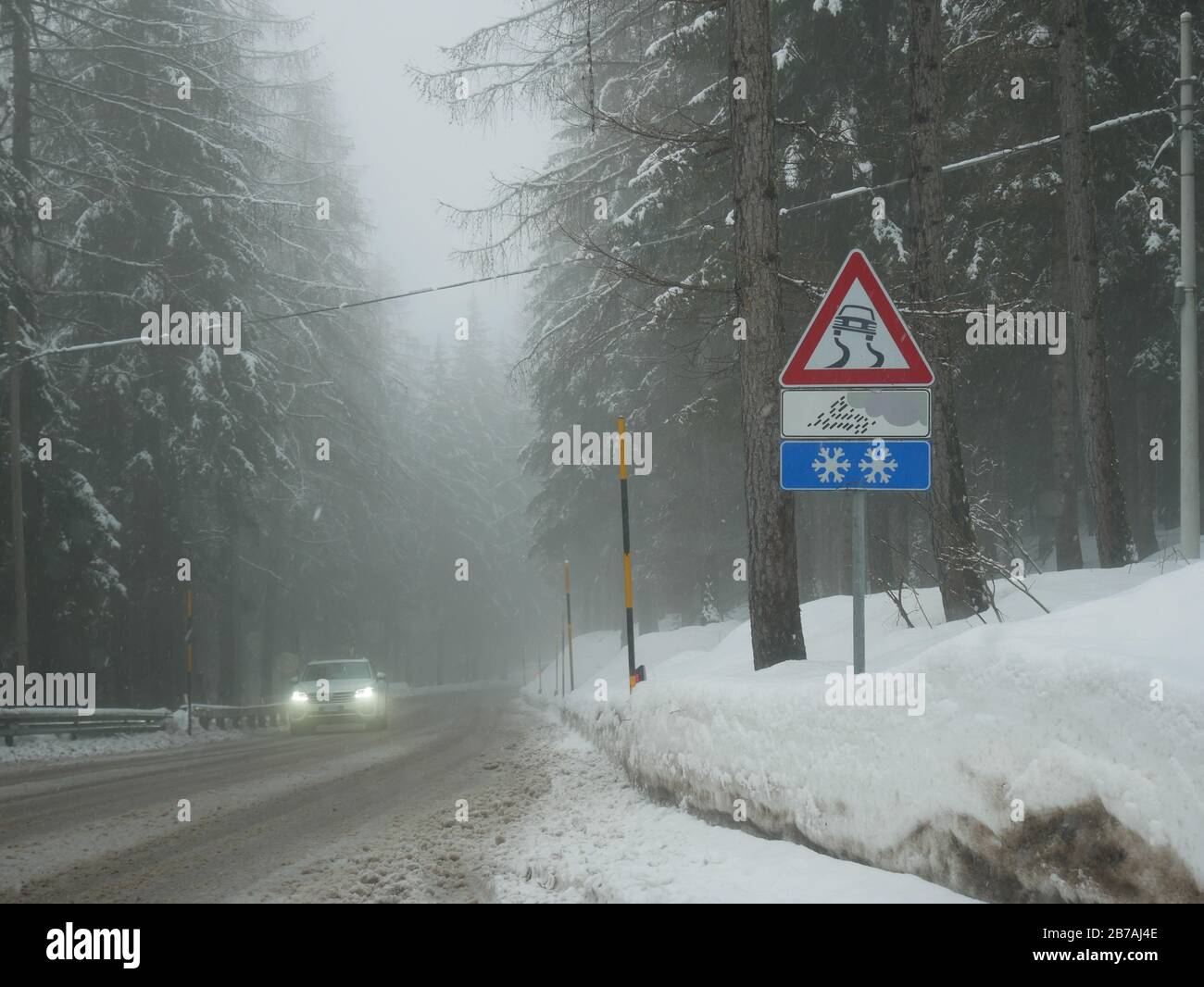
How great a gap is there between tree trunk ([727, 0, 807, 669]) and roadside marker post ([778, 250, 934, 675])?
7.22ft

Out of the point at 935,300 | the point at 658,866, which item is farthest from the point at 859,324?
the point at 935,300

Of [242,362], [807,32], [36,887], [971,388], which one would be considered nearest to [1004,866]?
[36,887]

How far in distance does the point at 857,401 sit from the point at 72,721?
17766 mm

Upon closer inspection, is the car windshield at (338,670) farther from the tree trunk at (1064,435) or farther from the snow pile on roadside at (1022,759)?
the snow pile on roadside at (1022,759)

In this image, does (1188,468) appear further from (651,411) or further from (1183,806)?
(651,411)

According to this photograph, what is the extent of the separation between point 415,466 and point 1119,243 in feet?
133

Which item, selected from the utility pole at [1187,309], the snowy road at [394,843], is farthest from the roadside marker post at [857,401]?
the utility pole at [1187,309]

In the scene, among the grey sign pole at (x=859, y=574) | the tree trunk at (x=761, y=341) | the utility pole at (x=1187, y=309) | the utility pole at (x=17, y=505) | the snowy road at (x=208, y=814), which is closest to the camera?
the snowy road at (x=208, y=814)

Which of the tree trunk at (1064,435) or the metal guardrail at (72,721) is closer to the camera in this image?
the metal guardrail at (72,721)

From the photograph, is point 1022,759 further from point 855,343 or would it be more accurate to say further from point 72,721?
point 72,721

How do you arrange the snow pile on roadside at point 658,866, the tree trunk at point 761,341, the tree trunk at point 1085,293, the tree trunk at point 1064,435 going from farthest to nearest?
the tree trunk at point 1064,435 < the tree trunk at point 1085,293 < the tree trunk at point 761,341 < the snow pile on roadside at point 658,866

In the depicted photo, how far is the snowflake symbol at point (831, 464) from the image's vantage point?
6.21m

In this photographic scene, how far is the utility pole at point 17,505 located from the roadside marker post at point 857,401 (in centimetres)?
1729

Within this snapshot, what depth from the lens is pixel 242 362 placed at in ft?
84.8
